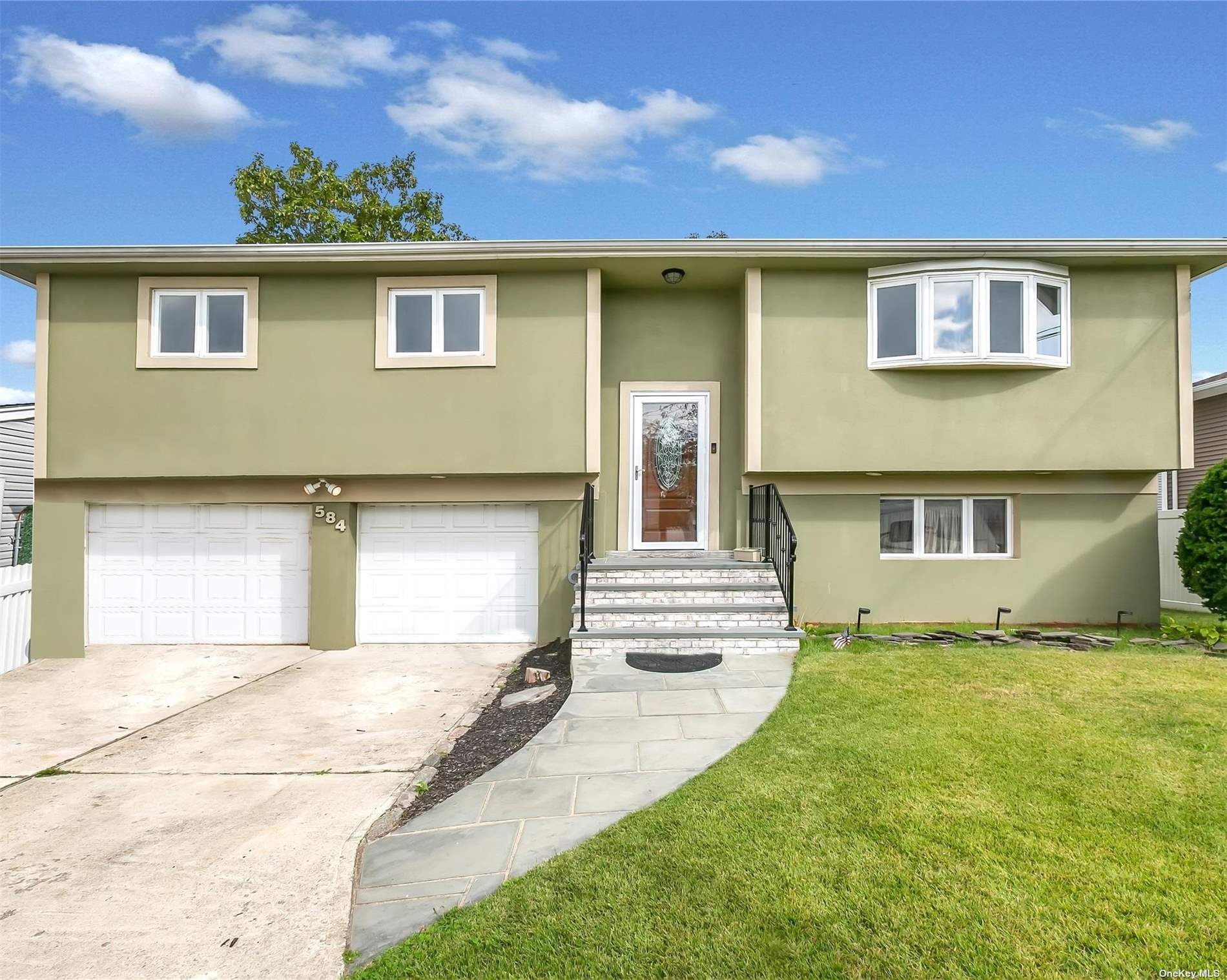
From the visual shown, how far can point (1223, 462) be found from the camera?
23.3ft

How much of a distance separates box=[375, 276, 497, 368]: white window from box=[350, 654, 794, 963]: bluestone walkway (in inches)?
176

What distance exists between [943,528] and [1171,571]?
4709 mm

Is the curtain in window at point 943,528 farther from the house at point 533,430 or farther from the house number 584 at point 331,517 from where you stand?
the house number 584 at point 331,517

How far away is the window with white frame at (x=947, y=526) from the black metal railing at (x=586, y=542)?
3.79 m

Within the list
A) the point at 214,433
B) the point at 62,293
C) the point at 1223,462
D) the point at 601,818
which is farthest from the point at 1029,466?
the point at 62,293

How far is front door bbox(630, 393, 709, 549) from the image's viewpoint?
872cm

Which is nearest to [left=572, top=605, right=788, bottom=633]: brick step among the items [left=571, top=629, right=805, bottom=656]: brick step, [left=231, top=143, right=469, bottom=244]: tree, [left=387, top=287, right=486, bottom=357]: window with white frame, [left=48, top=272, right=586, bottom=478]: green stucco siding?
[left=571, top=629, right=805, bottom=656]: brick step

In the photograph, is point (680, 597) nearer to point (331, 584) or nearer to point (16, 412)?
point (331, 584)

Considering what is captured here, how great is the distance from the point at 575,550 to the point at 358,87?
46.4 feet

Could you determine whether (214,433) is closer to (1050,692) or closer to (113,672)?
(113,672)

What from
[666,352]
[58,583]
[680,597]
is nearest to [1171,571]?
[680,597]

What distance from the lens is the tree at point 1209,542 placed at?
6852mm

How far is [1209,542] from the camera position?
6961mm

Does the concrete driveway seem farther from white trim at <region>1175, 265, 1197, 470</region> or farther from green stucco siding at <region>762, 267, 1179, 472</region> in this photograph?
white trim at <region>1175, 265, 1197, 470</region>
